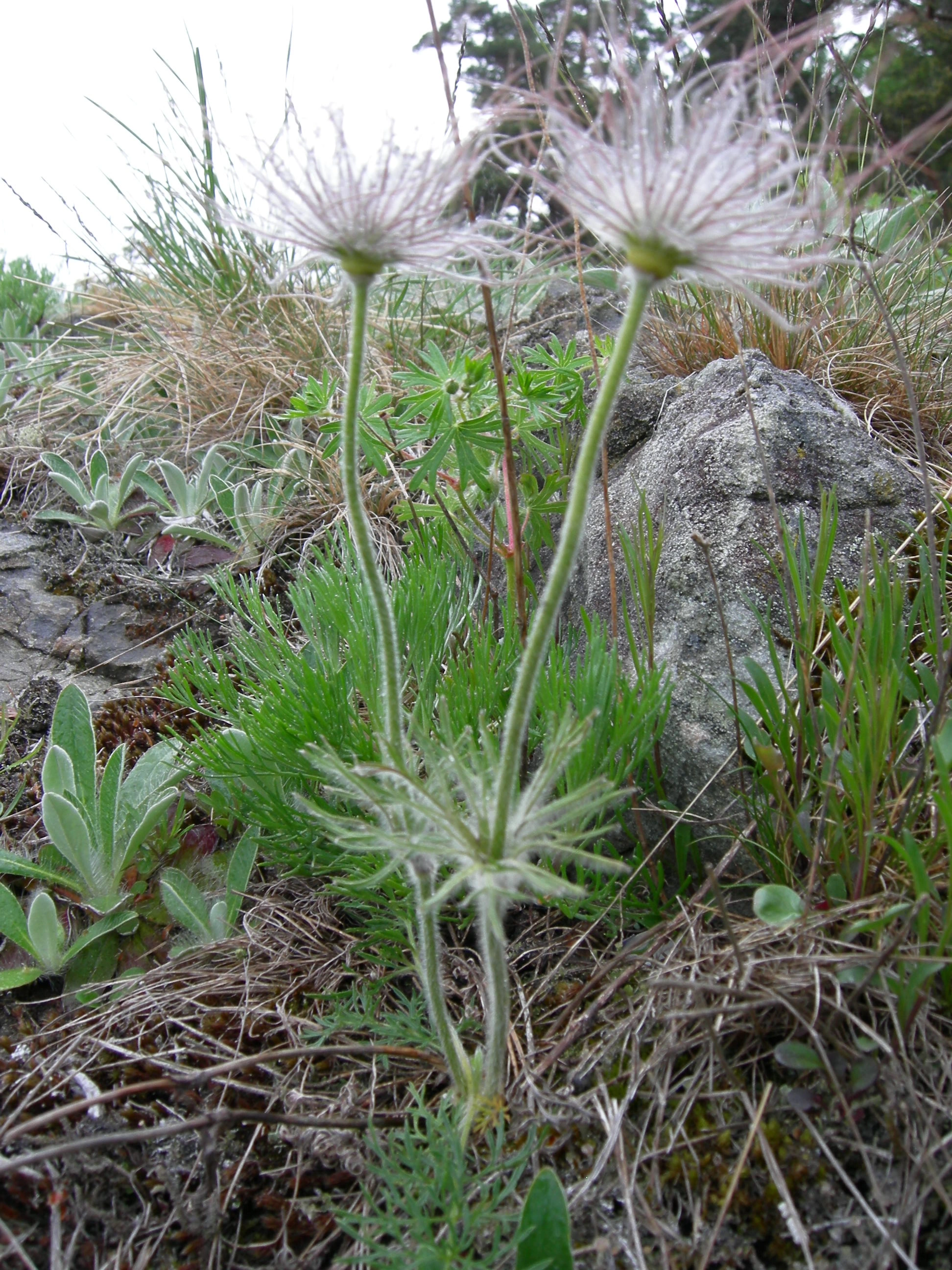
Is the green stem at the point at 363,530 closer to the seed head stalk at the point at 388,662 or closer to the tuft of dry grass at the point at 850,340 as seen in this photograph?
the seed head stalk at the point at 388,662

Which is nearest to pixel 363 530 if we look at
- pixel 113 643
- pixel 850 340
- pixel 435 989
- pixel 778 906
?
pixel 435 989

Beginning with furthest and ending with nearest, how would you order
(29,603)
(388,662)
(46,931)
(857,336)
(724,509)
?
(857,336) → (29,603) → (724,509) → (46,931) → (388,662)

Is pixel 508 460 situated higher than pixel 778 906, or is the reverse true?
pixel 508 460

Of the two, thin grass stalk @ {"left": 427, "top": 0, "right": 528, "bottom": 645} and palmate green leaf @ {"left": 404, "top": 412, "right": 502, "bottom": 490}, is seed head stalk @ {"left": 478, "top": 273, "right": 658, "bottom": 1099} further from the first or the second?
palmate green leaf @ {"left": 404, "top": 412, "right": 502, "bottom": 490}

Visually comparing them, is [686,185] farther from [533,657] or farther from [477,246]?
[533,657]

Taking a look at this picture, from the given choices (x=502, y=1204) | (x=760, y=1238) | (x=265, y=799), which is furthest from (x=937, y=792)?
(x=265, y=799)

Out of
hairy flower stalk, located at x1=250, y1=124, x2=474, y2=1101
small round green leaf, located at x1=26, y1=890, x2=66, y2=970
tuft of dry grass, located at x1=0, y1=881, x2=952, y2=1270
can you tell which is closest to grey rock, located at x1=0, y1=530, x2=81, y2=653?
small round green leaf, located at x1=26, y1=890, x2=66, y2=970

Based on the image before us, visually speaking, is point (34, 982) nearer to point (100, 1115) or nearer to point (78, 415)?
point (100, 1115)
